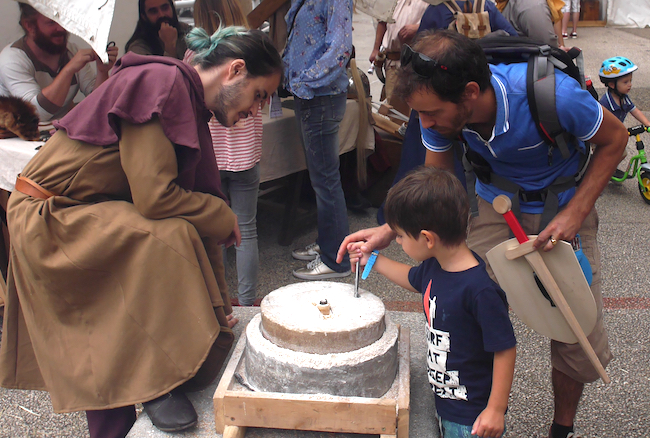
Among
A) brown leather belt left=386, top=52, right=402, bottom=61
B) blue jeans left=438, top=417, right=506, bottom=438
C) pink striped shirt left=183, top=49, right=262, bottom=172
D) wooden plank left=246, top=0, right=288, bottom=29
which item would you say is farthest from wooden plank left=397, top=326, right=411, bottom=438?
brown leather belt left=386, top=52, right=402, bottom=61

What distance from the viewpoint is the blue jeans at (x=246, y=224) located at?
2.89 metres

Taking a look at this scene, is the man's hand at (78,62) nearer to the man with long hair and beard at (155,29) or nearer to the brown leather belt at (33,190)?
the man with long hair and beard at (155,29)

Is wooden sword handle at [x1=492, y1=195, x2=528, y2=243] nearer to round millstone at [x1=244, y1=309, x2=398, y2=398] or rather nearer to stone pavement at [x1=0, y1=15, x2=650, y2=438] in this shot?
round millstone at [x1=244, y1=309, x2=398, y2=398]

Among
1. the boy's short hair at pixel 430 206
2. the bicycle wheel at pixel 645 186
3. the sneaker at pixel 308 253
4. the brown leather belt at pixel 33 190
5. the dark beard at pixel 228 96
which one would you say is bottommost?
the bicycle wheel at pixel 645 186

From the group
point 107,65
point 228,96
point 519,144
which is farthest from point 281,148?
point 519,144

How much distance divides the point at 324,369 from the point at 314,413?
0.13 m

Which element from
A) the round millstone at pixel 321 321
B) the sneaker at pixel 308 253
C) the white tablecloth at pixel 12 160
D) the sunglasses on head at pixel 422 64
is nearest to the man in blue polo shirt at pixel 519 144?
the sunglasses on head at pixel 422 64

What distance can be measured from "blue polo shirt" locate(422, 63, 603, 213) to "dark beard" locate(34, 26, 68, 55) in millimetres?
2673

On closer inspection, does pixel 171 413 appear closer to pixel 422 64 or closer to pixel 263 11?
pixel 422 64

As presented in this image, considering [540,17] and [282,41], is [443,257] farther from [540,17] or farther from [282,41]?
[540,17]

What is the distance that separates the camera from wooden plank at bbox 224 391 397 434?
1549mm

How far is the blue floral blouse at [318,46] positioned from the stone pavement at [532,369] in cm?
132

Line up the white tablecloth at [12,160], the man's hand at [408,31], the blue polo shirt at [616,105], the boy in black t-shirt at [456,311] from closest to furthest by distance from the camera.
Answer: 1. the boy in black t-shirt at [456,311]
2. the white tablecloth at [12,160]
3. the man's hand at [408,31]
4. the blue polo shirt at [616,105]

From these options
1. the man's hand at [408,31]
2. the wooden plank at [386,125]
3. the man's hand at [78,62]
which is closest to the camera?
the man's hand at [78,62]
